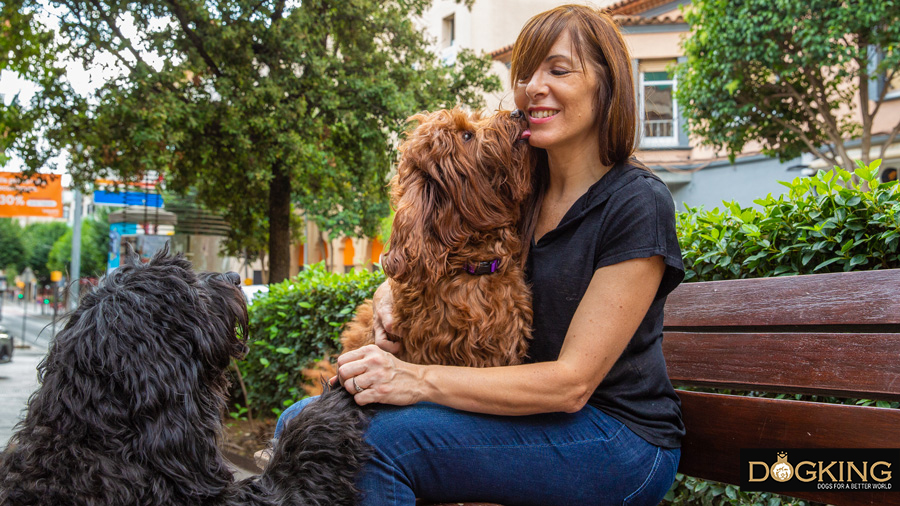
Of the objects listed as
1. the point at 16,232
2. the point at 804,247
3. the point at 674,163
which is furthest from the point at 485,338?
the point at 16,232

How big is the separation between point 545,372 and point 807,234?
132 centimetres

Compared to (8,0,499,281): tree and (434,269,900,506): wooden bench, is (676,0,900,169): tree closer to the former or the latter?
(8,0,499,281): tree

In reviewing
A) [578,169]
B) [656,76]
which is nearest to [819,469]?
[578,169]

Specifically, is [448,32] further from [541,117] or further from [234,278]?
[234,278]

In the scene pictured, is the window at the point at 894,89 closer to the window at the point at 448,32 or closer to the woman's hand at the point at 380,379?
the woman's hand at the point at 380,379

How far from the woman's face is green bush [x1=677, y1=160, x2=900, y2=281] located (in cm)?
95

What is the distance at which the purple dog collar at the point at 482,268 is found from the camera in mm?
2086

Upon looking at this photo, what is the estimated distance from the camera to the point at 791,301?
2178 mm

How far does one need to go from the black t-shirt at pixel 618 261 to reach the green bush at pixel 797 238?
0.79 meters

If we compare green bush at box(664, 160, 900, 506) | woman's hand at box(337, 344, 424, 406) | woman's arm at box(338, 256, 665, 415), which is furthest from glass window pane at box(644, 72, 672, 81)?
woman's hand at box(337, 344, 424, 406)

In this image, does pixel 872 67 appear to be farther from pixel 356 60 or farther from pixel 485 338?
pixel 485 338

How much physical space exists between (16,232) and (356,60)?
245 feet

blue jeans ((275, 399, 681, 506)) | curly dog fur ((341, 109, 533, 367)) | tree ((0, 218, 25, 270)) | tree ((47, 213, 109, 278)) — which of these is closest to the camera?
blue jeans ((275, 399, 681, 506))

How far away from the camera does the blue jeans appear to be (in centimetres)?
180
